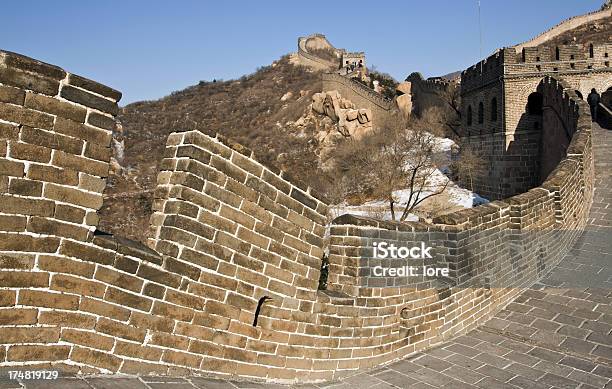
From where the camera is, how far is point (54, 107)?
8.47ft

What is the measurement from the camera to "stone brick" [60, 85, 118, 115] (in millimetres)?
2623

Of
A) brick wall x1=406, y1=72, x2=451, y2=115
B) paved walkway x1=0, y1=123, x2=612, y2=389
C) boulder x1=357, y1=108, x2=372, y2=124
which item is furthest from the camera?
boulder x1=357, y1=108, x2=372, y2=124

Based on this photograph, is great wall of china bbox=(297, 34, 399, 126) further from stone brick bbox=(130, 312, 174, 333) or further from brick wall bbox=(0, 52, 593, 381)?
stone brick bbox=(130, 312, 174, 333)

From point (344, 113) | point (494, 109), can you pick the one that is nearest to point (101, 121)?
point (494, 109)

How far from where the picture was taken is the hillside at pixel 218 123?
24.3m

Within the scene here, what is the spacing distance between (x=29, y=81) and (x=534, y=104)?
68.7ft

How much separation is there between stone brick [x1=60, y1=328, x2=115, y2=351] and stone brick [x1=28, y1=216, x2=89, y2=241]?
0.57 metres

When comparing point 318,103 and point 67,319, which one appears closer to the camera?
point 67,319

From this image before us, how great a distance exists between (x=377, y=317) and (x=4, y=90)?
3.88m

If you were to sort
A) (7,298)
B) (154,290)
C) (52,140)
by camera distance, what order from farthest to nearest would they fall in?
(154,290) < (52,140) < (7,298)

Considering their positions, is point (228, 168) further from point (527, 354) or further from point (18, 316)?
point (527, 354)

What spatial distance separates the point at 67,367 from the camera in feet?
8.59

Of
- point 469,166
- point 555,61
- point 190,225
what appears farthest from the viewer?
point 469,166

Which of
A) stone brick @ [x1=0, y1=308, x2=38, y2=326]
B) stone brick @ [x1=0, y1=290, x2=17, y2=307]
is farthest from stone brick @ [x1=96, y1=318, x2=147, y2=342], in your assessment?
stone brick @ [x1=0, y1=290, x2=17, y2=307]
